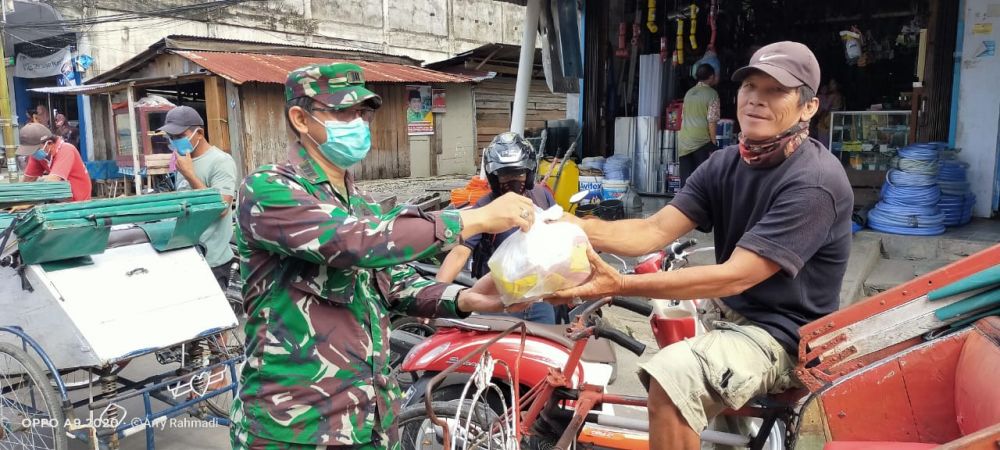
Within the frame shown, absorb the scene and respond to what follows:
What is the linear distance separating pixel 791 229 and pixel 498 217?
99 centimetres

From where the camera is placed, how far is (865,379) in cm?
203

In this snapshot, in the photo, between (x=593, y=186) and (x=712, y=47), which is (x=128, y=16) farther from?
(x=712, y=47)

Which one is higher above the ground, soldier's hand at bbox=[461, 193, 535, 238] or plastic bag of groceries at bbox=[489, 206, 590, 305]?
soldier's hand at bbox=[461, 193, 535, 238]

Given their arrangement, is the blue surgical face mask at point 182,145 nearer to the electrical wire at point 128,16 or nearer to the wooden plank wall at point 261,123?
the wooden plank wall at point 261,123

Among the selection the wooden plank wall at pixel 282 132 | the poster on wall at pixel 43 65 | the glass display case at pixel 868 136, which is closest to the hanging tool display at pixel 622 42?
the glass display case at pixel 868 136

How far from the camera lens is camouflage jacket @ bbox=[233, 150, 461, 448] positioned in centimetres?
177

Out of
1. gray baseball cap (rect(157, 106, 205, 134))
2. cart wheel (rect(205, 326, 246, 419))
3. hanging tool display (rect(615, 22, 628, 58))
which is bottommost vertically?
cart wheel (rect(205, 326, 246, 419))

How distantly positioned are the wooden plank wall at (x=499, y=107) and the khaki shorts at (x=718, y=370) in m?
18.9

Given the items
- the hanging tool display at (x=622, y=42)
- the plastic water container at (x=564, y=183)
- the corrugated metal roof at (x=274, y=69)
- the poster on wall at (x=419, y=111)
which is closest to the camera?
the plastic water container at (x=564, y=183)

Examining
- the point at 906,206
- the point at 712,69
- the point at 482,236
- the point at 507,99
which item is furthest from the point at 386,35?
the point at 482,236

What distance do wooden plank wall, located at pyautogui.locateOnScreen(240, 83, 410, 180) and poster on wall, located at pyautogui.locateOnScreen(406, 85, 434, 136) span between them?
237 millimetres

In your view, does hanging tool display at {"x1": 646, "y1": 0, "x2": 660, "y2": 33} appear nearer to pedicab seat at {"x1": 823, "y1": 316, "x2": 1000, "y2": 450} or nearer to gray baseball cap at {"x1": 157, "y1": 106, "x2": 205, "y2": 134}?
gray baseball cap at {"x1": 157, "y1": 106, "x2": 205, "y2": 134}

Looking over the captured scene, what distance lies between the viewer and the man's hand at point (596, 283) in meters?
2.18

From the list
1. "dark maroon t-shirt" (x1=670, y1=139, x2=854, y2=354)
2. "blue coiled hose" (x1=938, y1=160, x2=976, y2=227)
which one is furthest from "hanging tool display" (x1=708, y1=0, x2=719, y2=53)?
"dark maroon t-shirt" (x1=670, y1=139, x2=854, y2=354)
